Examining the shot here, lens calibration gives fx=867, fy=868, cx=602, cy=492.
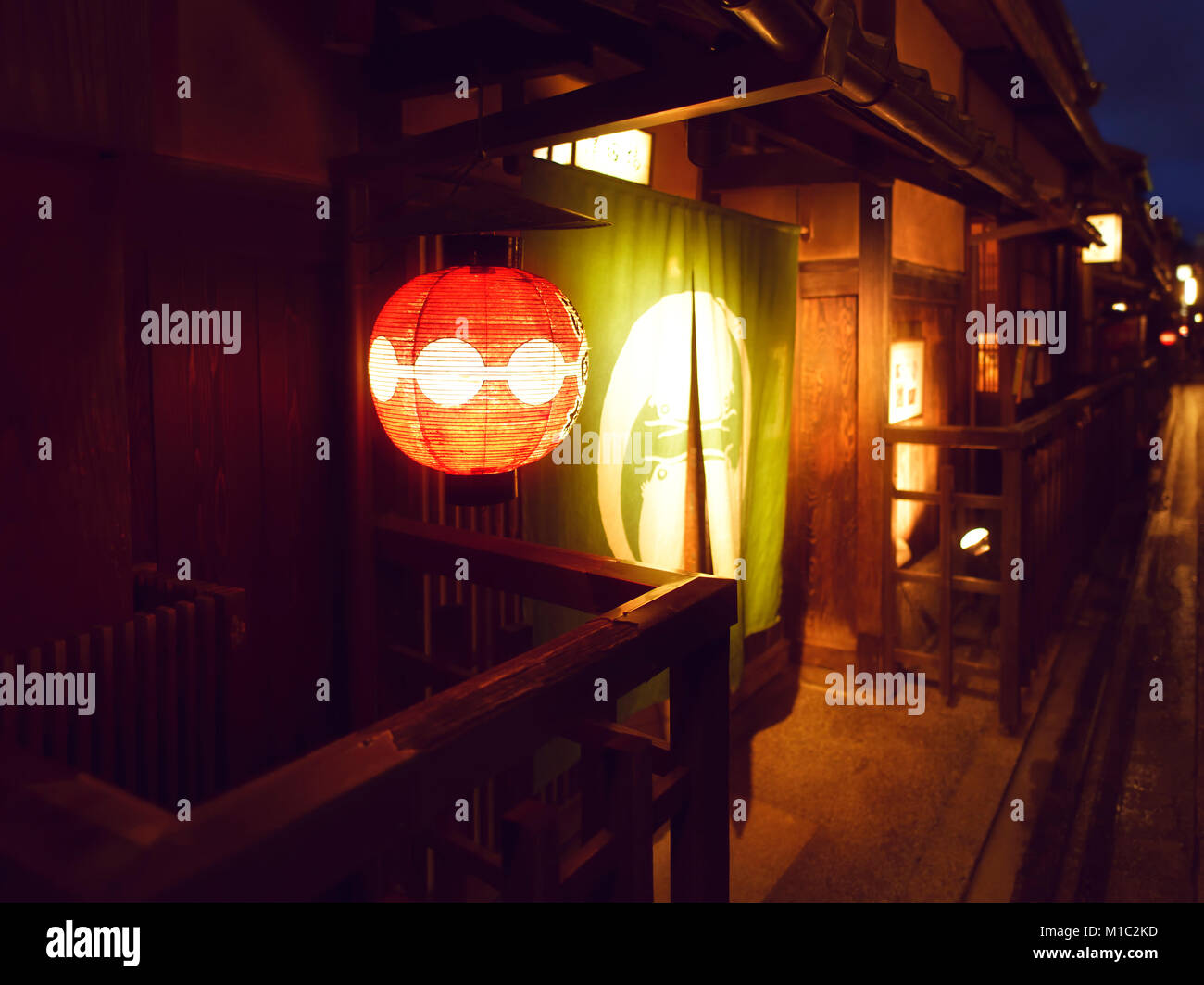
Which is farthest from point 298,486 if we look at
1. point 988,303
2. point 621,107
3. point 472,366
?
point 988,303

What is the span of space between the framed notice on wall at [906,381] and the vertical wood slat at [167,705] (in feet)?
22.0

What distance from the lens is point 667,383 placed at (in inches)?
232

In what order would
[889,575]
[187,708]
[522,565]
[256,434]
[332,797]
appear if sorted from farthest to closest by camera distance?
[889,575] < [256,434] < [522,565] < [187,708] < [332,797]

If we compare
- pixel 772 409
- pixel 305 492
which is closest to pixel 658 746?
pixel 305 492

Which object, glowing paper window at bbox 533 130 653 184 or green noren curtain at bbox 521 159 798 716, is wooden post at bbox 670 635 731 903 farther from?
glowing paper window at bbox 533 130 653 184

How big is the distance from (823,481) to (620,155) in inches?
159

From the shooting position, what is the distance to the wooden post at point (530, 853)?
2.40m

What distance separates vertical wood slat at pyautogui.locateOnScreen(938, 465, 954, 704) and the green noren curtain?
5.04 ft

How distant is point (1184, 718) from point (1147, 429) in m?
20.9

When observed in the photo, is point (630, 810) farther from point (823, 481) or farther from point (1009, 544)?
point (823, 481)

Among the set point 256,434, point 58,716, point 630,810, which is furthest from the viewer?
point 256,434

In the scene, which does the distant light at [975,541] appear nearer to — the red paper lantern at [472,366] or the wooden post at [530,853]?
the red paper lantern at [472,366]
